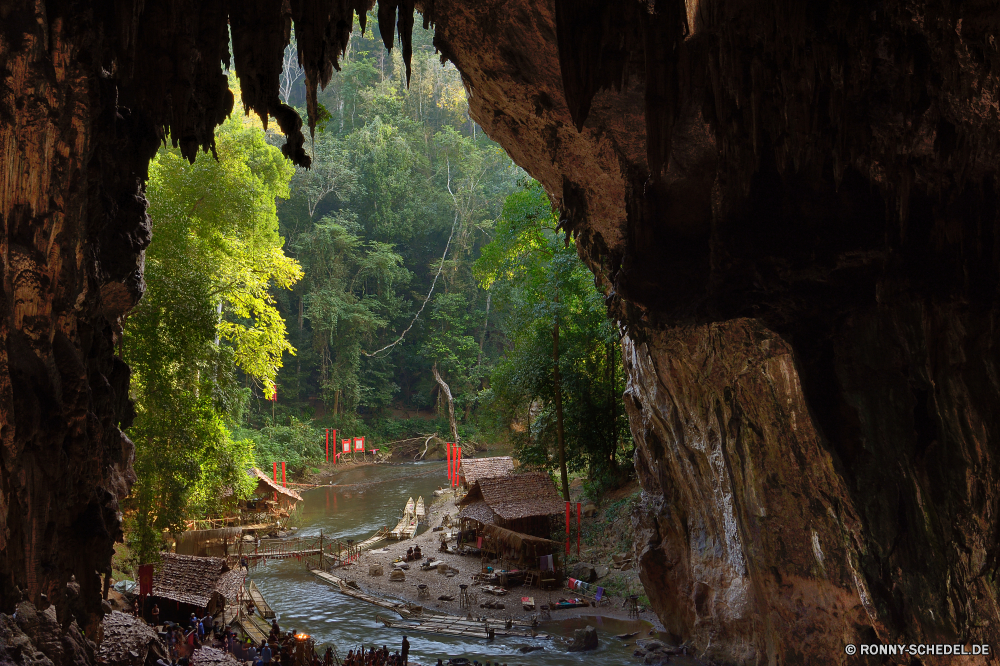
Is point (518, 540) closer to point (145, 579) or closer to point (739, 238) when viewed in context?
point (145, 579)

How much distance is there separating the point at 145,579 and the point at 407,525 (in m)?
12.4

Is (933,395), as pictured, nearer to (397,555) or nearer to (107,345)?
(107,345)

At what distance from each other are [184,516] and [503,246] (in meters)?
13.8

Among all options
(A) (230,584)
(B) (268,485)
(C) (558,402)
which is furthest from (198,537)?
(C) (558,402)

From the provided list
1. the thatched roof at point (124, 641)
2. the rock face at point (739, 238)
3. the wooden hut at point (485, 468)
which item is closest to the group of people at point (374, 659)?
the thatched roof at point (124, 641)

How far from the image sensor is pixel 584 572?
18.3 m

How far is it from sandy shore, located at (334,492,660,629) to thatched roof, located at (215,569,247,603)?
4719mm

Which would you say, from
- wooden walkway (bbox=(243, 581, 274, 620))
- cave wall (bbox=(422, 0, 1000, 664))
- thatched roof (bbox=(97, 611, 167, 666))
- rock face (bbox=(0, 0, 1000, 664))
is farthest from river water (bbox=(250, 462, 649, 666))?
thatched roof (bbox=(97, 611, 167, 666))

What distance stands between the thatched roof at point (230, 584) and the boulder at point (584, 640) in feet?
23.6

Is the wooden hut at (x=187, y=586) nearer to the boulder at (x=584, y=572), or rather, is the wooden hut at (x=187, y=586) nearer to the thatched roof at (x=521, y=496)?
the thatched roof at (x=521, y=496)

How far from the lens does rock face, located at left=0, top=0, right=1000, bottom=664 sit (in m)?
6.29

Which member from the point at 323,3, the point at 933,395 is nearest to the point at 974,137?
the point at 933,395

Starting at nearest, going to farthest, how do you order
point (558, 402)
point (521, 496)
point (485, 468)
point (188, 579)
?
point (188, 579), point (521, 496), point (558, 402), point (485, 468)

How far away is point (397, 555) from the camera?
71.1 ft
